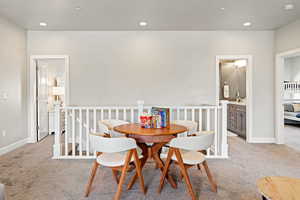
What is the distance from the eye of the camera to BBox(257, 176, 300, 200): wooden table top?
1.22m

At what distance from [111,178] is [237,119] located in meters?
4.31

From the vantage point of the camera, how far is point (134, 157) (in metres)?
2.12

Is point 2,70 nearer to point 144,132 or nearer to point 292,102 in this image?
point 144,132

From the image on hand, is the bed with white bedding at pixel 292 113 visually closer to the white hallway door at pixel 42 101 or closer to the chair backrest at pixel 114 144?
the chair backrest at pixel 114 144

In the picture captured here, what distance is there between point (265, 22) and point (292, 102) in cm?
509

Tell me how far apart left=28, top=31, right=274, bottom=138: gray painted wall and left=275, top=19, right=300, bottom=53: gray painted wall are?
18 centimetres

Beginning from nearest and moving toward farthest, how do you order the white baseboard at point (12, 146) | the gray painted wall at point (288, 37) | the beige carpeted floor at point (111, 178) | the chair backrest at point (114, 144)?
the chair backrest at point (114, 144) → the beige carpeted floor at point (111, 178) → the white baseboard at point (12, 146) → the gray painted wall at point (288, 37)

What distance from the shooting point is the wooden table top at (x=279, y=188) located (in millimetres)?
1221

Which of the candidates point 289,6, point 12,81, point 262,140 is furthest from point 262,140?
point 12,81

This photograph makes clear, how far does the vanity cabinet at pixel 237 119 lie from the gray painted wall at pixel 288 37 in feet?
5.51

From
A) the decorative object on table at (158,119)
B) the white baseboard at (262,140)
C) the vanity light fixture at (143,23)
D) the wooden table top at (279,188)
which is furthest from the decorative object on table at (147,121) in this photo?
the white baseboard at (262,140)

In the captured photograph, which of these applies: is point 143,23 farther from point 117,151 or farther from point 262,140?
point 262,140

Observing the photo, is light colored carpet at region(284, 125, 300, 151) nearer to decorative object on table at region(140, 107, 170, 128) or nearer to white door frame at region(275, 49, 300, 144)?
white door frame at region(275, 49, 300, 144)

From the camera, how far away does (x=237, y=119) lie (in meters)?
5.61
